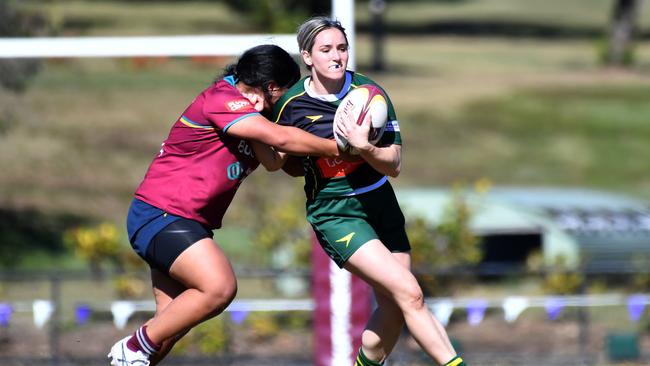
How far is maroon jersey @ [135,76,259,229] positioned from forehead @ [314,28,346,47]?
0.40 meters

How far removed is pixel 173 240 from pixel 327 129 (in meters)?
0.82

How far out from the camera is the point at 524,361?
10.3m

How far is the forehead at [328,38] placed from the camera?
4.94 m

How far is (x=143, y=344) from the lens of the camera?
5062 millimetres

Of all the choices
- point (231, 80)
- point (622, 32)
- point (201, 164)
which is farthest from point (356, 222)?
point (622, 32)

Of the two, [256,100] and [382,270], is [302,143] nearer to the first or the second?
[256,100]

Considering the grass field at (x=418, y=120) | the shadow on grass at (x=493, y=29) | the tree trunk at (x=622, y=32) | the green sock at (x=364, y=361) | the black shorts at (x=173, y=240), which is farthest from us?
the shadow on grass at (x=493, y=29)

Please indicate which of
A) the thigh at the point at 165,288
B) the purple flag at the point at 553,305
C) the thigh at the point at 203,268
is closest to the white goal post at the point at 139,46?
the thigh at the point at 165,288

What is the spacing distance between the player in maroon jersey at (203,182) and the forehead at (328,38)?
21 cm

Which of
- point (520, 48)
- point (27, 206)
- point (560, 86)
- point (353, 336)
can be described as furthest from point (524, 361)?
point (520, 48)

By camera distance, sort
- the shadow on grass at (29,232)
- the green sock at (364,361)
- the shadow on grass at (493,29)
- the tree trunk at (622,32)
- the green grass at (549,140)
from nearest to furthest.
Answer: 1. the green sock at (364,361)
2. the shadow on grass at (29,232)
3. the green grass at (549,140)
4. the tree trunk at (622,32)
5. the shadow on grass at (493,29)

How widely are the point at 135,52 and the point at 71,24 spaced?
27.0 metres

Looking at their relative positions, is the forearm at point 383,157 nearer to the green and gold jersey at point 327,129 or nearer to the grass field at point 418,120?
the green and gold jersey at point 327,129

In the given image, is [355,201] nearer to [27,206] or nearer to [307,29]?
[307,29]
